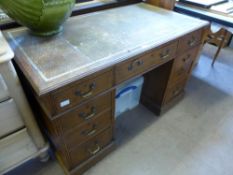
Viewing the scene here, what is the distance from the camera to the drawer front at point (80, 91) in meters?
0.74

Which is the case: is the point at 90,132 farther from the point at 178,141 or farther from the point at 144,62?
the point at 178,141

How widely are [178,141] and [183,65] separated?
2.00 ft

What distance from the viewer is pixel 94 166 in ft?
4.14

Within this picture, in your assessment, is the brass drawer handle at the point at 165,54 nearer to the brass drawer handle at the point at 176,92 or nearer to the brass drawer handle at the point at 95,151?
the brass drawer handle at the point at 176,92

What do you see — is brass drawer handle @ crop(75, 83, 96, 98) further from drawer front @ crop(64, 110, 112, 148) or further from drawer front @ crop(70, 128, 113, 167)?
drawer front @ crop(70, 128, 113, 167)

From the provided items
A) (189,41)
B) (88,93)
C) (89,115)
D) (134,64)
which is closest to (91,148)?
(89,115)

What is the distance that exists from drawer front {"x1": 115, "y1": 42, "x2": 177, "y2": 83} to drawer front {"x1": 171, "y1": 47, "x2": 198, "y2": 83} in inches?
6.1

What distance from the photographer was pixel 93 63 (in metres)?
0.79

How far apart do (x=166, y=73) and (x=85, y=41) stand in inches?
27.6

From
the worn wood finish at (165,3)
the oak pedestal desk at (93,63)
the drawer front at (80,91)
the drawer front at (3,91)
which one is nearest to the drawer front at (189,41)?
the oak pedestal desk at (93,63)

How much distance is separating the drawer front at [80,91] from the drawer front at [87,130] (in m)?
0.20

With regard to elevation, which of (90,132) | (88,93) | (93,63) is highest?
(93,63)

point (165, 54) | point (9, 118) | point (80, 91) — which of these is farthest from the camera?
point (165, 54)

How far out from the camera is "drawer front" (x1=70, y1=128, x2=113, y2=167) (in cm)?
108
